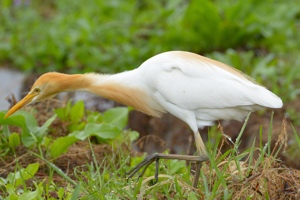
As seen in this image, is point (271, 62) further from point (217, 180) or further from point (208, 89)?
point (217, 180)

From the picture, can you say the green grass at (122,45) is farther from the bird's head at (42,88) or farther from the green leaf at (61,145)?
the bird's head at (42,88)

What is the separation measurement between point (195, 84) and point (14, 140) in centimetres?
129

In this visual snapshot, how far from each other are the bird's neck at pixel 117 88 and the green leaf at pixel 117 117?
35.5 inches

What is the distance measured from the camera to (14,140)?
5.04 metres

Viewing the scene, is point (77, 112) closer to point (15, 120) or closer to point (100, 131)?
point (100, 131)

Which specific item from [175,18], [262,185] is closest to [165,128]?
[175,18]

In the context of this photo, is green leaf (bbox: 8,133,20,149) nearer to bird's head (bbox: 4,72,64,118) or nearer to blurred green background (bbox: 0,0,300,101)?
bird's head (bbox: 4,72,64,118)

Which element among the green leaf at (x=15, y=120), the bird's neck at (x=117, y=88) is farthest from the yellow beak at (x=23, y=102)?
the green leaf at (x=15, y=120)

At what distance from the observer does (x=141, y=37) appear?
883 cm

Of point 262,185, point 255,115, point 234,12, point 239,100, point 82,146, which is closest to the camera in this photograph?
point 262,185

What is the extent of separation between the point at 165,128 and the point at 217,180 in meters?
3.05

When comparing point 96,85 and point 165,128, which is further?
point 165,128

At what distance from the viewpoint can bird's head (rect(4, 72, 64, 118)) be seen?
4.59m

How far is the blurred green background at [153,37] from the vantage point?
826cm
